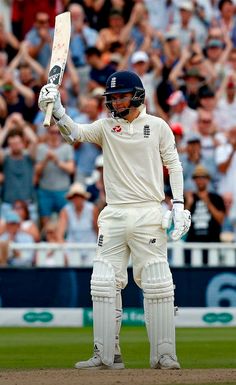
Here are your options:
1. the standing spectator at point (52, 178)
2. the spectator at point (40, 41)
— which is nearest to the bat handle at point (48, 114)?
the standing spectator at point (52, 178)

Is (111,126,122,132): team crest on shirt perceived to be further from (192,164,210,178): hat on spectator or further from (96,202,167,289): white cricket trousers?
(192,164,210,178): hat on spectator

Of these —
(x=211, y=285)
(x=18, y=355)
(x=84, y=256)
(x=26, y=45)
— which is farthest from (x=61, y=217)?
(x=18, y=355)

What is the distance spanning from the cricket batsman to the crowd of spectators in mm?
5363

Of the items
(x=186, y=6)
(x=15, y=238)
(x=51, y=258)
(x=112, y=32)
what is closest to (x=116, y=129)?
(x=51, y=258)

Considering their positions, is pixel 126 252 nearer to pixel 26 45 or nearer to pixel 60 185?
pixel 60 185

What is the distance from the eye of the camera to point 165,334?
8.38 metres

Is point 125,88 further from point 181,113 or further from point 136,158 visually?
point 181,113

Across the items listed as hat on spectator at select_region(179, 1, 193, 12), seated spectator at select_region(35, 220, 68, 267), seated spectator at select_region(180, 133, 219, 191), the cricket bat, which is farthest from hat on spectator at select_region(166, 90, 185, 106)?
the cricket bat

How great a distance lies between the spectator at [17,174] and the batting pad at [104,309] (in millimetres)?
6392

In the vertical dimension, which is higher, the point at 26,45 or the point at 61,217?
the point at 26,45

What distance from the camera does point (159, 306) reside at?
8.35 meters

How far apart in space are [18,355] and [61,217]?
4529mm

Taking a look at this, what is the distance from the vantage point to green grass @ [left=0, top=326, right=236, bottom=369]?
9.09 metres

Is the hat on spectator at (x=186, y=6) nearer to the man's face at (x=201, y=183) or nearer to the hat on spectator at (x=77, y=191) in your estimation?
the man's face at (x=201, y=183)
